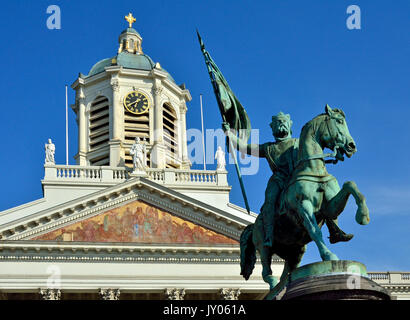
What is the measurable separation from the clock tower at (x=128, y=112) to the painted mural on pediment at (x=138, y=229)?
29.1 feet

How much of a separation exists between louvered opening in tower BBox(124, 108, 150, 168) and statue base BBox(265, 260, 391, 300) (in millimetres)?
41760

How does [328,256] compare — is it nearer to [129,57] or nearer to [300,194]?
[300,194]

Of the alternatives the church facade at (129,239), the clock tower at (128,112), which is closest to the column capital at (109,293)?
the church facade at (129,239)

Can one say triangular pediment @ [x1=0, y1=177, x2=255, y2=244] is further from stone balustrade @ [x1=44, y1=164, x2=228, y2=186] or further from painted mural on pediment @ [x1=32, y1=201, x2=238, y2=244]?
stone balustrade @ [x1=44, y1=164, x2=228, y2=186]

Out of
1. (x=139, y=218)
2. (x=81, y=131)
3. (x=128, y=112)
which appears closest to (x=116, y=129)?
(x=128, y=112)

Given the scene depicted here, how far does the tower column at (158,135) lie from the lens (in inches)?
1973

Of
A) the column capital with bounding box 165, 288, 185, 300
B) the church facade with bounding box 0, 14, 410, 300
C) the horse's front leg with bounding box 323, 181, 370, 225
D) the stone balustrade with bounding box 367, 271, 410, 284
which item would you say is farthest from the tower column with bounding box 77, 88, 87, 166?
the horse's front leg with bounding box 323, 181, 370, 225

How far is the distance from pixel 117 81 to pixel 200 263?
55.8 feet

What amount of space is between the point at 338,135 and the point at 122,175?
34479 millimetres

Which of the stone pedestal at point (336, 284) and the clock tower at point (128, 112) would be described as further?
the clock tower at point (128, 112)

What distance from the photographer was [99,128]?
53656mm

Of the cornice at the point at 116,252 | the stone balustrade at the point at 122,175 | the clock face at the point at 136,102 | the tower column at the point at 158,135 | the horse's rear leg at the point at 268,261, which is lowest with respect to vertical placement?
the horse's rear leg at the point at 268,261

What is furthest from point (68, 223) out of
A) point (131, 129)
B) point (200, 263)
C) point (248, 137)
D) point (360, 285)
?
point (360, 285)

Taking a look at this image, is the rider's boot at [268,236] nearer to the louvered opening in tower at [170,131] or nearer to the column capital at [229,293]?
the column capital at [229,293]
